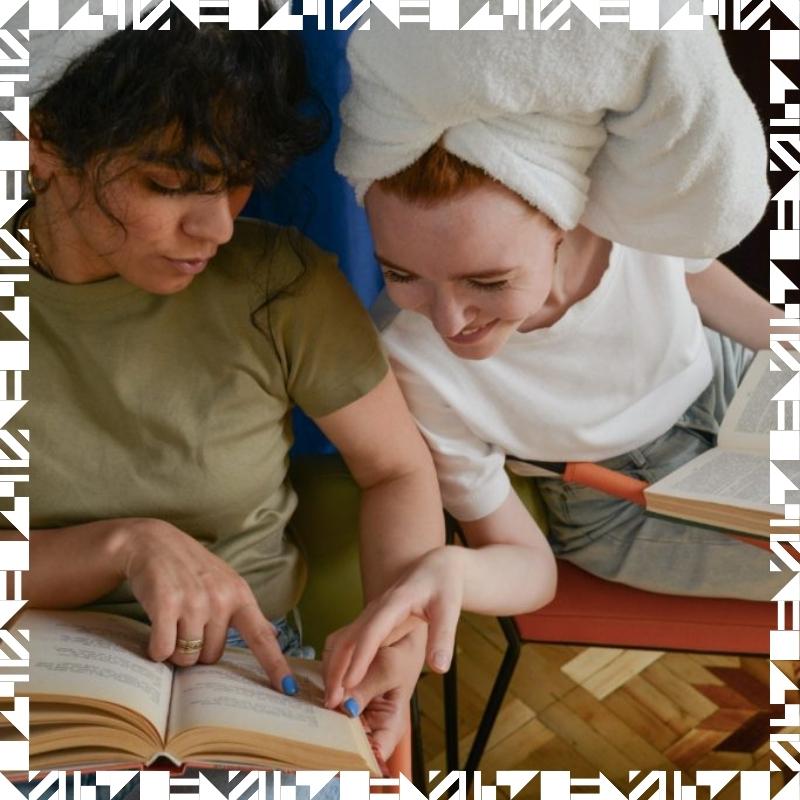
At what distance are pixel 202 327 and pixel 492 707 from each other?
69 centimetres

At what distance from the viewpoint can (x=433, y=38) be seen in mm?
1017

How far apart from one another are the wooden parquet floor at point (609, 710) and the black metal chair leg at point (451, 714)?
0.15 meters

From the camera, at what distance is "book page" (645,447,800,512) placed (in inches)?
49.6

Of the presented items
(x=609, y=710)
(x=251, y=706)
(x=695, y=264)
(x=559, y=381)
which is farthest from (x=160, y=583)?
(x=609, y=710)

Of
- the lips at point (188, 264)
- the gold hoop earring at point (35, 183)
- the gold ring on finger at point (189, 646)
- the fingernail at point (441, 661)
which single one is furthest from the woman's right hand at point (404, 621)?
the gold hoop earring at point (35, 183)

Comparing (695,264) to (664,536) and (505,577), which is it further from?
(505,577)

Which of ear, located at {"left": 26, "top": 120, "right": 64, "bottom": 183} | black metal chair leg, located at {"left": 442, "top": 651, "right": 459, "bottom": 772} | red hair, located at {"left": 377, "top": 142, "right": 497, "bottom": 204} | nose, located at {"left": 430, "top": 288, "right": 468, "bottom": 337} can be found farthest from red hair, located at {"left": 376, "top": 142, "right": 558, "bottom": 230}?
black metal chair leg, located at {"left": 442, "top": 651, "right": 459, "bottom": 772}

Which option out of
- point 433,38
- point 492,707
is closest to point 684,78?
point 433,38

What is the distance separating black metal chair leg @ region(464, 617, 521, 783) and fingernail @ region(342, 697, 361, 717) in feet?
1.27

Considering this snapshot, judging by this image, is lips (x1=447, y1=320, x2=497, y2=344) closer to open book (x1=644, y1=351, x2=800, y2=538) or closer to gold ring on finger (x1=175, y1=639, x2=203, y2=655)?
open book (x1=644, y1=351, x2=800, y2=538)

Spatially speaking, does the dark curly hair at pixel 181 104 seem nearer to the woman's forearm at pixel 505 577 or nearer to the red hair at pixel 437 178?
the red hair at pixel 437 178

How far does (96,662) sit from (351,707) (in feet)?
0.77

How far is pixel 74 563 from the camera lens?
3.79 ft

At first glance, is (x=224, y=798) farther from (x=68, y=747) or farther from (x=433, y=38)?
(x=433, y=38)
